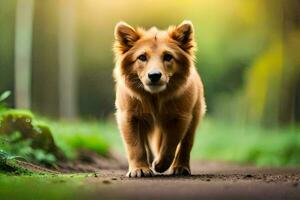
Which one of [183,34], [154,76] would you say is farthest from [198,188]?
[183,34]

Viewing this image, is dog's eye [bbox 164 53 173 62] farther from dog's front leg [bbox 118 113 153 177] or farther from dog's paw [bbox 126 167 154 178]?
dog's paw [bbox 126 167 154 178]

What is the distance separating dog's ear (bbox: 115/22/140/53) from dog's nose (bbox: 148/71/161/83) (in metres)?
0.78

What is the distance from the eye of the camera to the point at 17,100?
28.8 metres

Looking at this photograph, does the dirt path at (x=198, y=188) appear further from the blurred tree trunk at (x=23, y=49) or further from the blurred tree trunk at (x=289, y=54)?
the blurred tree trunk at (x=23, y=49)

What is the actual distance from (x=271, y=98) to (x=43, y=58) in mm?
15446

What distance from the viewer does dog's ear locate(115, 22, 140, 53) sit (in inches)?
358

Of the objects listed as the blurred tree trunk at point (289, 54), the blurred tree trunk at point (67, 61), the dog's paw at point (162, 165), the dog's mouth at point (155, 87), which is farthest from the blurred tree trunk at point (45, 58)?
the dog's mouth at point (155, 87)

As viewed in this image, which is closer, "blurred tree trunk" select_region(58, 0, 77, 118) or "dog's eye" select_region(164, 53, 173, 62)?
"dog's eye" select_region(164, 53, 173, 62)

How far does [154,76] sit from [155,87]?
0.59ft

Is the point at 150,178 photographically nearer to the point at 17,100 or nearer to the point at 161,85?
the point at 161,85

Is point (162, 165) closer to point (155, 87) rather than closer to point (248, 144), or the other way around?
point (155, 87)

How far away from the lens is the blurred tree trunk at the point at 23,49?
2883 centimetres

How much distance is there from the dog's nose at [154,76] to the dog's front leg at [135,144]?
0.60 meters

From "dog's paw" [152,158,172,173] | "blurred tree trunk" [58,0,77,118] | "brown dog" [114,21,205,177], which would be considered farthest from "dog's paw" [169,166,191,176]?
"blurred tree trunk" [58,0,77,118]
